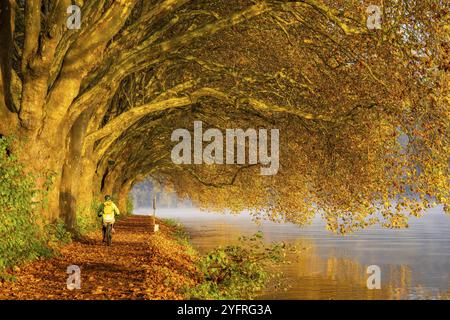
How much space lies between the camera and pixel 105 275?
16.3 meters

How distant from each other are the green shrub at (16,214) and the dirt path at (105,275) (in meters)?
0.42

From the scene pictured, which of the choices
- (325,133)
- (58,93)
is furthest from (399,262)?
(58,93)

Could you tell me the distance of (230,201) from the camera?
54.1 meters

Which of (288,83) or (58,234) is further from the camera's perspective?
(288,83)

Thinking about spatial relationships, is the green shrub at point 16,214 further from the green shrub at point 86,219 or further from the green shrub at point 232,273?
the green shrub at point 86,219

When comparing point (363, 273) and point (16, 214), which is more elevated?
point (16, 214)

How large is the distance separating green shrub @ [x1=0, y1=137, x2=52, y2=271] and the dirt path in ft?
1.38

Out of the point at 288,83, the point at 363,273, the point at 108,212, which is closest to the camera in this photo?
the point at 288,83

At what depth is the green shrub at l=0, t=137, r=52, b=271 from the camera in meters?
15.6

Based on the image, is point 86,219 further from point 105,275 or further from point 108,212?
point 105,275

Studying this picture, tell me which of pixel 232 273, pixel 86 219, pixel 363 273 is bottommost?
pixel 363 273

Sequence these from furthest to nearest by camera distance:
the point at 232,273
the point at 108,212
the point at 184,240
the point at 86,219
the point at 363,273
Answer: the point at 184,240 < the point at 86,219 < the point at 363,273 < the point at 108,212 < the point at 232,273

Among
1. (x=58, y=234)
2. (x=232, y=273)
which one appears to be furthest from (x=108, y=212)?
(x=232, y=273)

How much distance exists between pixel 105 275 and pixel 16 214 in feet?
8.53
